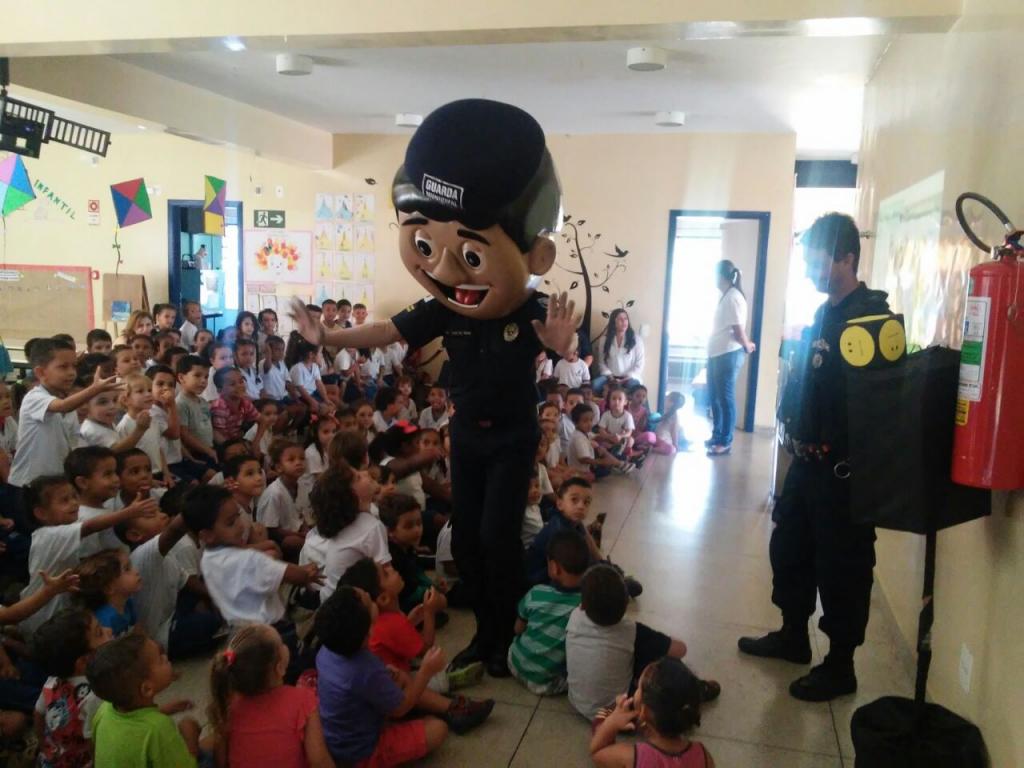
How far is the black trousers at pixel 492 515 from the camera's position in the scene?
2.75m

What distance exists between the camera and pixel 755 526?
4914 millimetres

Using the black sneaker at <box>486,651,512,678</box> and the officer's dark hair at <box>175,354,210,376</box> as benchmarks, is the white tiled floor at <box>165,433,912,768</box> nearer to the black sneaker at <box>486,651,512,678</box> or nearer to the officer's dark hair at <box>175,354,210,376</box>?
the black sneaker at <box>486,651,512,678</box>

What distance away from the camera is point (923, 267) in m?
3.23

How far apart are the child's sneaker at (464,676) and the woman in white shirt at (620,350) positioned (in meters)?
5.12

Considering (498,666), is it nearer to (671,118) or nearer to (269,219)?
(671,118)

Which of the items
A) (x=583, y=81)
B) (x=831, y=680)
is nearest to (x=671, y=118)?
(x=583, y=81)

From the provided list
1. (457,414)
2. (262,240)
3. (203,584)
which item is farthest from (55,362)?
(262,240)

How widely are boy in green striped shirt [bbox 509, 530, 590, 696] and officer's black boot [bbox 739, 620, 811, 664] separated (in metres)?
0.85

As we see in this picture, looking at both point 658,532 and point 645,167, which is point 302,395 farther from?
point 645,167

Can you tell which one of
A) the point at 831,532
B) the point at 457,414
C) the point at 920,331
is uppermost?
the point at 920,331

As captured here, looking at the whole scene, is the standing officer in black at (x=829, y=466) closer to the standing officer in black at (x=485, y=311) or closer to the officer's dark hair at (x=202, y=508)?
the standing officer in black at (x=485, y=311)

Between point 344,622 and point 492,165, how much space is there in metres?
1.34

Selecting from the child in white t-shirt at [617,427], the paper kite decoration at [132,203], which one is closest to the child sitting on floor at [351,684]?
the child in white t-shirt at [617,427]

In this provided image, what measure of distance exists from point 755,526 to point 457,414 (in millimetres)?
2778
